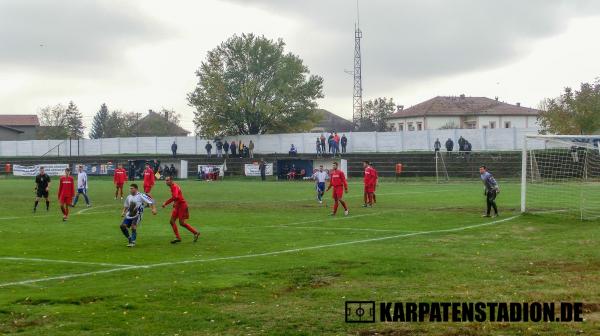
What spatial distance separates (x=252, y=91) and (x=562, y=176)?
5156 centimetres

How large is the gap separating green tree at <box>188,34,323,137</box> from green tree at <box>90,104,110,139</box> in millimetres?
52121

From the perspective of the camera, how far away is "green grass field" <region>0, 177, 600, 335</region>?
487 inches

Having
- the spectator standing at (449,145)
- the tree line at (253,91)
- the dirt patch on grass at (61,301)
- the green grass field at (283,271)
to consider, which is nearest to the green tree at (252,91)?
the tree line at (253,91)

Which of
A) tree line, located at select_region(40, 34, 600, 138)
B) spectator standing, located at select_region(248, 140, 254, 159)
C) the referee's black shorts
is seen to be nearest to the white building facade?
tree line, located at select_region(40, 34, 600, 138)

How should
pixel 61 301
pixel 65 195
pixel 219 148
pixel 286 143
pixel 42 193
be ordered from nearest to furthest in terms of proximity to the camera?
pixel 61 301, pixel 65 195, pixel 42 193, pixel 219 148, pixel 286 143

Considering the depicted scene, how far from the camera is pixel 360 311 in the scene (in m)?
12.8

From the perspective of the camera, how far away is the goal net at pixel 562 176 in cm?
3167

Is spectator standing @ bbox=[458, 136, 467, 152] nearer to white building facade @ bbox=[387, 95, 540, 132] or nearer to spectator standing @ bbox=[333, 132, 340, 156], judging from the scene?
spectator standing @ bbox=[333, 132, 340, 156]

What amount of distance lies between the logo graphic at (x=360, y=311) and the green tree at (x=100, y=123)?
408 ft

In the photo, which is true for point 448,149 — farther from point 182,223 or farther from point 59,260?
point 59,260

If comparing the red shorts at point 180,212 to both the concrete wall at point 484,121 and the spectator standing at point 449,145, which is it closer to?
the spectator standing at point 449,145

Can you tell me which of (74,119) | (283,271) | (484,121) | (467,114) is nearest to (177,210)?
(283,271)

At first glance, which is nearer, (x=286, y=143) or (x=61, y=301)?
(x=61, y=301)

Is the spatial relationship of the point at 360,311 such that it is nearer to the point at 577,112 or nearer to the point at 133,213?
the point at 133,213
